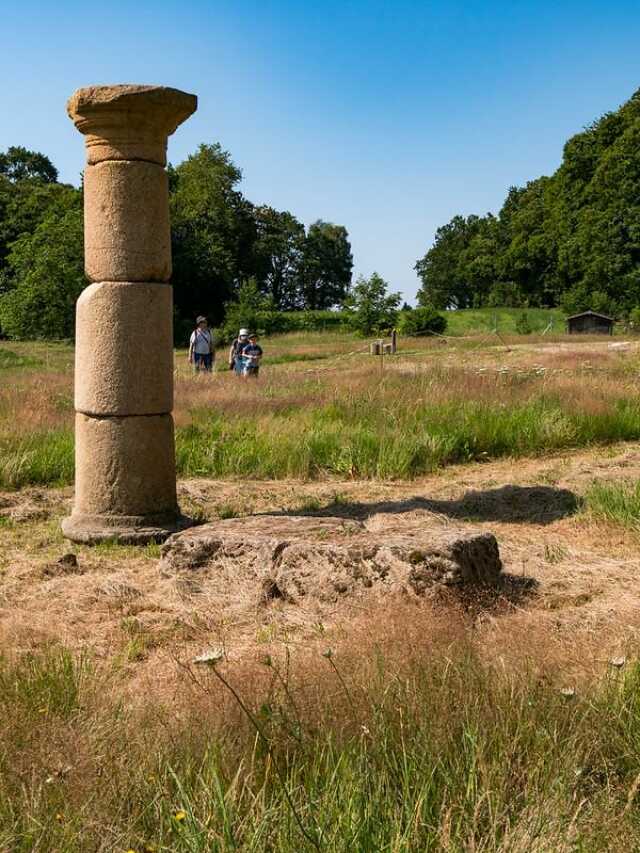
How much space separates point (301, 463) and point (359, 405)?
238cm

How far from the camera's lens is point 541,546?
25.3 feet

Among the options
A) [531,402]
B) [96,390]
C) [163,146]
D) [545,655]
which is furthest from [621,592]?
[531,402]

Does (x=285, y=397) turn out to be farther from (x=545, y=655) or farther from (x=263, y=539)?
(x=545, y=655)

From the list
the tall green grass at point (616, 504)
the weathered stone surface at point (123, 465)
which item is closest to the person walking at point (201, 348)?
the weathered stone surface at point (123, 465)

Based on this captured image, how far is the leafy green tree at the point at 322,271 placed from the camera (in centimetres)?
7731

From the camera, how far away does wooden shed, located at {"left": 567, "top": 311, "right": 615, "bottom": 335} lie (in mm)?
37344

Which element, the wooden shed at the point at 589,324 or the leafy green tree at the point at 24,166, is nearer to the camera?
the wooden shed at the point at 589,324

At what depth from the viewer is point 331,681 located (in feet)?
12.9

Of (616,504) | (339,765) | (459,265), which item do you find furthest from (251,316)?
(339,765)

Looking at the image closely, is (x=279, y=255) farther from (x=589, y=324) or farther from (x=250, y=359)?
(x=250, y=359)

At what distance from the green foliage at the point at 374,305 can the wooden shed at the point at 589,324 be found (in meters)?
9.47

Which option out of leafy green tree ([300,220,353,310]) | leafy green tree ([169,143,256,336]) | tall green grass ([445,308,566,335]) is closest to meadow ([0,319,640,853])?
tall green grass ([445,308,566,335])

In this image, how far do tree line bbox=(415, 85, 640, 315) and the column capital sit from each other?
3649cm

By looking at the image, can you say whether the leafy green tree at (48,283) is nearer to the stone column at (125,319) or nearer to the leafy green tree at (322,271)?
the leafy green tree at (322,271)
